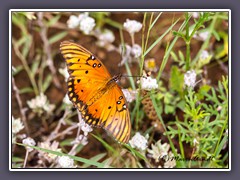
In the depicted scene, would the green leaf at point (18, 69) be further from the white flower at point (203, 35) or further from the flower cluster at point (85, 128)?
the white flower at point (203, 35)

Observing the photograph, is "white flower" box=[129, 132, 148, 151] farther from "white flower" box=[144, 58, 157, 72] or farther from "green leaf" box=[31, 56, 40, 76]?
"green leaf" box=[31, 56, 40, 76]

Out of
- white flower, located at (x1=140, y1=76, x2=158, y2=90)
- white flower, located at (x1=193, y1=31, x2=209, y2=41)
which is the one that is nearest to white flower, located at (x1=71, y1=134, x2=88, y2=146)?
white flower, located at (x1=140, y1=76, x2=158, y2=90)

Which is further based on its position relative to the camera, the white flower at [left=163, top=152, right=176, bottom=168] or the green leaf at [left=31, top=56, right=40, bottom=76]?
the green leaf at [left=31, top=56, right=40, bottom=76]

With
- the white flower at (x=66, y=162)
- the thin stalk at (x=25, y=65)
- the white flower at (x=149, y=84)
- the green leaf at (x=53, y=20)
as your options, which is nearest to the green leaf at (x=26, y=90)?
the thin stalk at (x=25, y=65)

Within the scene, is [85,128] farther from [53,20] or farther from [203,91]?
Result: [53,20]

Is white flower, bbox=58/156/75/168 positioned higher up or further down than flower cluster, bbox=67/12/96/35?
further down
